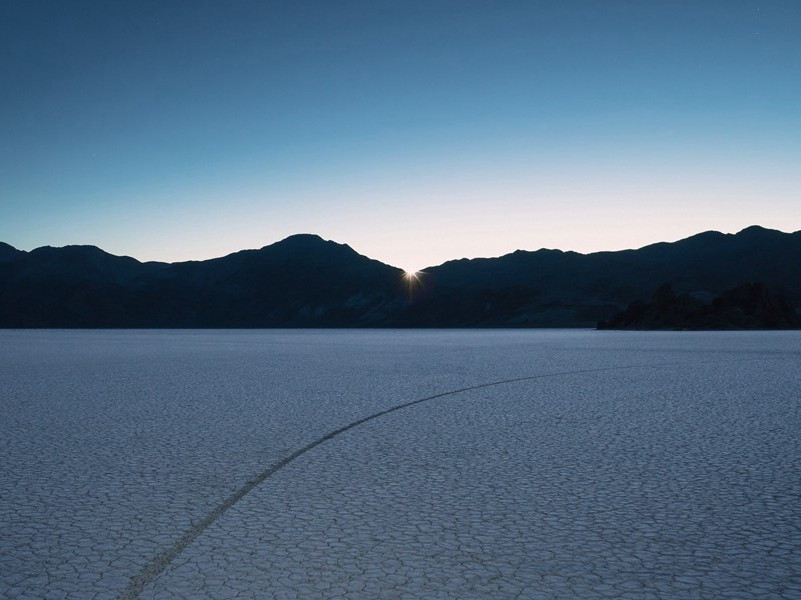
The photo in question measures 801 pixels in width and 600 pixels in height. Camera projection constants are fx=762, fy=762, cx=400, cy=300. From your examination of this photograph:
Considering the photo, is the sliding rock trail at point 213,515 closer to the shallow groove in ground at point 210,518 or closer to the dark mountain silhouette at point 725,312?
the shallow groove in ground at point 210,518

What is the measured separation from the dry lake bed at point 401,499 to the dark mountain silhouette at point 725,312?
291 feet

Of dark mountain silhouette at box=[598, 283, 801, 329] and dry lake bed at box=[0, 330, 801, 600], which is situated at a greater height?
dark mountain silhouette at box=[598, 283, 801, 329]

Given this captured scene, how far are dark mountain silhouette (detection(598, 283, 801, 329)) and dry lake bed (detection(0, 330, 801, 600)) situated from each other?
291 ft

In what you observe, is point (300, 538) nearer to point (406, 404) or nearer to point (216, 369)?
point (406, 404)

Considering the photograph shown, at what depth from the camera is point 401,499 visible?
6.76 meters

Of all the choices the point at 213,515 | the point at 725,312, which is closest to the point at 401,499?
the point at 213,515

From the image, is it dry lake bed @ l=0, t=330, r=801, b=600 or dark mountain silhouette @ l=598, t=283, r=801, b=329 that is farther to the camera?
dark mountain silhouette @ l=598, t=283, r=801, b=329

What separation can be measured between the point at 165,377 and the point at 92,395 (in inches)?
203

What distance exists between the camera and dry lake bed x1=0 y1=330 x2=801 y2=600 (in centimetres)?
475

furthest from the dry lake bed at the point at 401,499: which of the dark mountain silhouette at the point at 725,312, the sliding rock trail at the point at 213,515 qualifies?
the dark mountain silhouette at the point at 725,312

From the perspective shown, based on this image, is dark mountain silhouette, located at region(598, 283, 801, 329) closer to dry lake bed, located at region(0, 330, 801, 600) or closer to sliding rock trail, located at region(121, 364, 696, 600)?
dry lake bed, located at region(0, 330, 801, 600)

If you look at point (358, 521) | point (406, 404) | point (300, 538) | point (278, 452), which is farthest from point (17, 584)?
point (406, 404)

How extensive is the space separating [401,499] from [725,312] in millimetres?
Answer: 100147

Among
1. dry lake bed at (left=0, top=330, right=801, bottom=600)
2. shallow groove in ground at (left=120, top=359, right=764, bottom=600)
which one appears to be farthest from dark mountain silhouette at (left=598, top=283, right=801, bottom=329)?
shallow groove in ground at (left=120, top=359, right=764, bottom=600)
